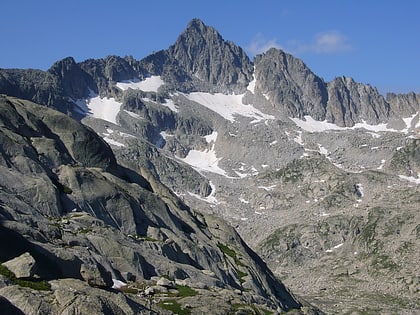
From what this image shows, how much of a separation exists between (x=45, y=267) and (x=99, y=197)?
39.1 meters

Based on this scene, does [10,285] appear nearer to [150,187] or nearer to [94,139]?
[94,139]

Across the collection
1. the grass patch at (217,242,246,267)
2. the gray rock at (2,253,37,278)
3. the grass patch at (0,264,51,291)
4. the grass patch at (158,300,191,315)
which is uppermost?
the grass patch at (217,242,246,267)

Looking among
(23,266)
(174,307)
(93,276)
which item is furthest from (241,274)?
(23,266)

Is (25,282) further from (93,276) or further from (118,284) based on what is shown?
(118,284)

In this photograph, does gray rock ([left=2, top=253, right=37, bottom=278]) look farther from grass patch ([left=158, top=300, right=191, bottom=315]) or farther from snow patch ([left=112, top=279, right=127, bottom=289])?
snow patch ([left=112, top=279, right=127, bottom=289])

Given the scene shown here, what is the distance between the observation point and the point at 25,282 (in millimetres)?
32906

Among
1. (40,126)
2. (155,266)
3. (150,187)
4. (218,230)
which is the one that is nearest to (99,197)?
(155,266)

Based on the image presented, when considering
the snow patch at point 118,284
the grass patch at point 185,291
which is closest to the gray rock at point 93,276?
the snow patch at point 118,284

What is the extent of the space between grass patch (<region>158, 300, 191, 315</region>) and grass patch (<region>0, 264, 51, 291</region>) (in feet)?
39.7

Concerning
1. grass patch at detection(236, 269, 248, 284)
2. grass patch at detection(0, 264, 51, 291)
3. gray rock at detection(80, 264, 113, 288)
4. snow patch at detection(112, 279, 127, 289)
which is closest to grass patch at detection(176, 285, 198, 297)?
snow patch at detection(112, 279, 127, 289)

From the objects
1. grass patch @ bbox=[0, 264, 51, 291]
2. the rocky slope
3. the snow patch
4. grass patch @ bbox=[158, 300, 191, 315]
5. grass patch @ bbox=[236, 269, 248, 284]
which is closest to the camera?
grass patch @ bbox=[0, 264, 51, 291]

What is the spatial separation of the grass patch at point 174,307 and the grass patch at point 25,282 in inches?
476

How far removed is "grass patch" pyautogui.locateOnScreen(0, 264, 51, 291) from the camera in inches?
1280

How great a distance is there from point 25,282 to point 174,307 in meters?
14.5
